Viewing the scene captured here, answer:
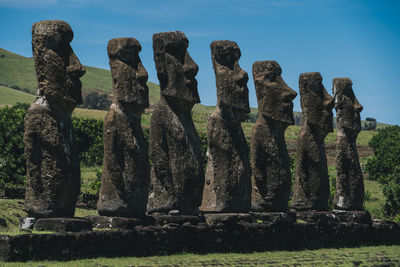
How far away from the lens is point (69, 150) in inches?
511

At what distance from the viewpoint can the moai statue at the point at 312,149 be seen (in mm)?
19391

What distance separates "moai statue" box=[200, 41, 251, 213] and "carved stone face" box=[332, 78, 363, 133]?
208 inches

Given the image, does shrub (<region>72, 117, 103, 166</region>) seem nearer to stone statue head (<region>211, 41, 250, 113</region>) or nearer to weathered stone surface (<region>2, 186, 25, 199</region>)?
weathered stone surface (<region>2, 186, 25, 199</region>)

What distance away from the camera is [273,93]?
1800 centimetres

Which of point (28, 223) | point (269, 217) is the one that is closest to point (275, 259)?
point (269, 217)

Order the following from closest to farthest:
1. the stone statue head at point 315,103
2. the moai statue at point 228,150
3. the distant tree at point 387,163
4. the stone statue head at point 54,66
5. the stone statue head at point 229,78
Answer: the stone statue head at point 54,66 < the moai statue at point 228,150 < the stone statue head at point 229,78 < the stone statue head at point 315,103 < the distant tree at point 387,163

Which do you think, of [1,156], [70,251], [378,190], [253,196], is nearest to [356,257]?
[253,196]

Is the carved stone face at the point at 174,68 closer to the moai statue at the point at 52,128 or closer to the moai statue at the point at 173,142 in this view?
the moai statue at the point at 173,142

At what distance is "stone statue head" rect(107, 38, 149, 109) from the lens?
1437 centimetres

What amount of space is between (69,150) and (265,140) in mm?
6252

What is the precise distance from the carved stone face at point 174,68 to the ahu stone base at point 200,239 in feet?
9.06

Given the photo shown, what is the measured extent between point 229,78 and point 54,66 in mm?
5065

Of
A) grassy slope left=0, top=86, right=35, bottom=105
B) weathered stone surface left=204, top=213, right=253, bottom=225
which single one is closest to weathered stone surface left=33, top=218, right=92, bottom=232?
weathered stone surface left=204, top=213, right=253, bottom=225

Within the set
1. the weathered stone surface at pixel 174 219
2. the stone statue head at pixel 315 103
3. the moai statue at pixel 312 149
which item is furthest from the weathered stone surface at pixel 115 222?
the stone statue head at pixel 315 103
